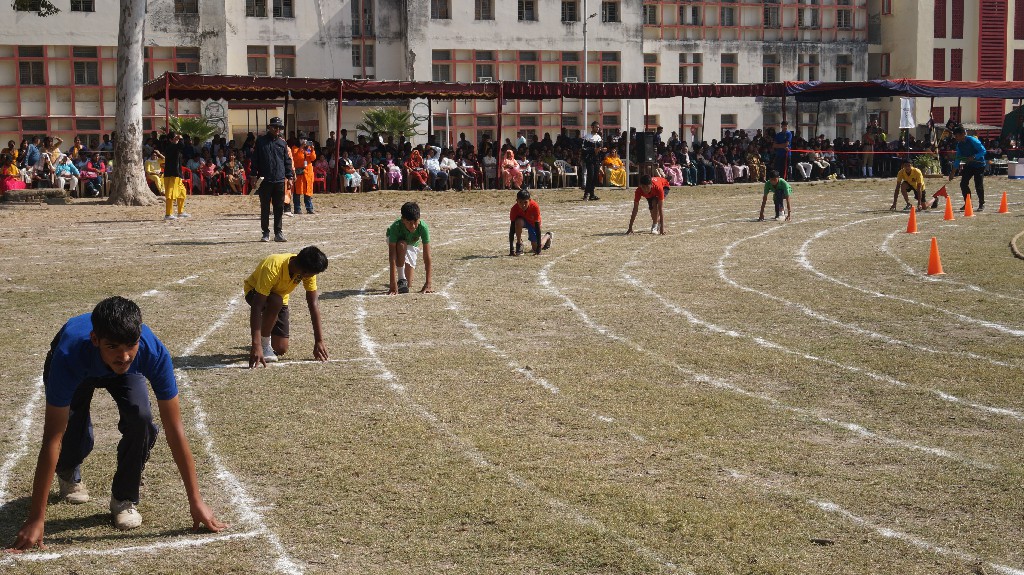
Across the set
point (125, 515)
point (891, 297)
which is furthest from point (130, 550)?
point (891, 297)

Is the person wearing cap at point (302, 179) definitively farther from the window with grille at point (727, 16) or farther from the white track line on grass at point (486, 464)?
the window with grille at point (727, 16)

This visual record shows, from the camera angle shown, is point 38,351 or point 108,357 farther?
point 38,351

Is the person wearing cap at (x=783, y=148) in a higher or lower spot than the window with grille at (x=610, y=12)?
lower

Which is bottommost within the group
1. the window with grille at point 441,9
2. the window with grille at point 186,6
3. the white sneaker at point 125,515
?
the white sneaker at point 125,515

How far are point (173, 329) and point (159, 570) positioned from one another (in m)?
6.43

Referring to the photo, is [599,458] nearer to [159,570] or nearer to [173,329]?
[159,570]

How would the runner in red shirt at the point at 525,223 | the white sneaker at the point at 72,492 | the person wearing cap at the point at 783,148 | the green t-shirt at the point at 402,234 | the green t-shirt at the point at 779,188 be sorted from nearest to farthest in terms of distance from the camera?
the white sneaker at the point at 72,492, the green t-shirt at the point at 402,234, the runner in red shirt at the point at 525,223, the green t-shirt at the point at 779,188, the person wearing cap at the point at 783,148

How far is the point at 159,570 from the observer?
5.54 metres

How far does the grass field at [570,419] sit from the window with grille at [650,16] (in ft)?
125

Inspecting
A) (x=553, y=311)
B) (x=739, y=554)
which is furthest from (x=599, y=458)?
(x=553, y=311)

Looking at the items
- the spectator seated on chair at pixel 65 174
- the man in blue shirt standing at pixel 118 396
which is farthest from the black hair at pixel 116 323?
the spectator seated on chair at pixel 65 174

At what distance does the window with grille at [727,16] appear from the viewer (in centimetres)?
5509

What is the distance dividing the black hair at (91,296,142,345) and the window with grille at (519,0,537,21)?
4434cm

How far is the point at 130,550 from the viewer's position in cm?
580
